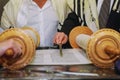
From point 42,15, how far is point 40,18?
2 cm

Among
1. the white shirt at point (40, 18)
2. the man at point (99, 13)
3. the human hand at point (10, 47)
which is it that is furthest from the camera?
the white shirt at point (40, 18)

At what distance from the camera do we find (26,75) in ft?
1.58

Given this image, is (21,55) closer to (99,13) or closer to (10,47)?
(10,47)

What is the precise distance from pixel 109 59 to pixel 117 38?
6 centimetres

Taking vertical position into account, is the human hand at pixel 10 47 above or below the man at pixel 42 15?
below

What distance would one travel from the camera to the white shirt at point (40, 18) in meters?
1.14

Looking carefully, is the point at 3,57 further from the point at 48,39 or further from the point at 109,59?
the point at 48,39

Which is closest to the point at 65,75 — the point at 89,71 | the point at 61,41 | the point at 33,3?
the point at 89,71

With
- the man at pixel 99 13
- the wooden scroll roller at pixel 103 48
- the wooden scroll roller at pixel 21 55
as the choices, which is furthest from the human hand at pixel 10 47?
the man at pixel 99 13

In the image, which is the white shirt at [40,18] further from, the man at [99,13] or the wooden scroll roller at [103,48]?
the wooden scroll roller at [103,48]

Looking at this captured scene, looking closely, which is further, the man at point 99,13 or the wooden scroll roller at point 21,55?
the man at point 99,13

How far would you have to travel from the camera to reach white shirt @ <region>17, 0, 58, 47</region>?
3.74ft

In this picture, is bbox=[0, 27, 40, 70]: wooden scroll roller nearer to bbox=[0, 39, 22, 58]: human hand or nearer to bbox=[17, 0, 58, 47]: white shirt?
bbox=[0, 39, 22, 58]: human hand

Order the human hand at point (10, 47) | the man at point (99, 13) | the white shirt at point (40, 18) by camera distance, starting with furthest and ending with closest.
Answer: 1. the white shirt at point (40, 18)
2. the man at point (99, 13)
3. the human hand at point (10, 47)
